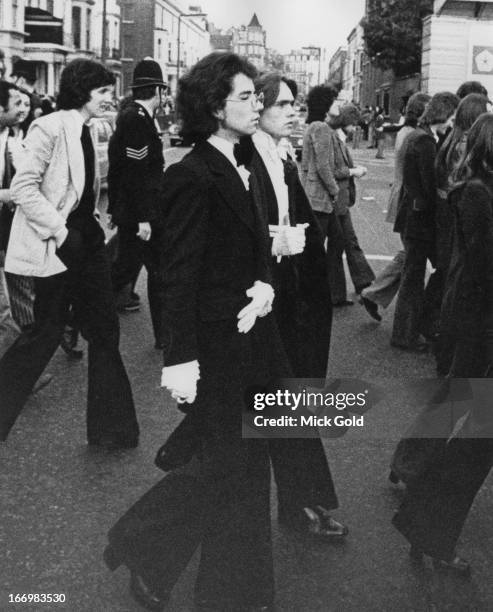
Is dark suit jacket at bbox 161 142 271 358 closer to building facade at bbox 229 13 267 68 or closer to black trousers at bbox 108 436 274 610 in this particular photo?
black trousers at bbox 108 436 274 610

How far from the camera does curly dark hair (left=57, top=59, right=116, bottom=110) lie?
4477 millimetres

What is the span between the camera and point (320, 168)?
7.96 meters

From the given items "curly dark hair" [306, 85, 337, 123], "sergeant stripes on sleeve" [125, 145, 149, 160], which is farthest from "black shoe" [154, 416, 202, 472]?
"curly dark hair" [306, 85, 337, 123]

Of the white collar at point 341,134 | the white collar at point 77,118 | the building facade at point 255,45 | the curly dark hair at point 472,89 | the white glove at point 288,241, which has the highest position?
the building facade at point 255,45

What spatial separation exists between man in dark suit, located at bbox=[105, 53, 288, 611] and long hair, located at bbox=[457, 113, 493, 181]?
42.0 inches

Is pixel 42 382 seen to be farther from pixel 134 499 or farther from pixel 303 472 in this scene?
pixel 303 472

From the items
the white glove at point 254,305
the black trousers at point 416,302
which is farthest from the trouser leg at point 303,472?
the black trousers at point 416,302

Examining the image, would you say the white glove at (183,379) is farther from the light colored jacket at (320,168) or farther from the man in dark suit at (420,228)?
the light colored jacket at (320,168)

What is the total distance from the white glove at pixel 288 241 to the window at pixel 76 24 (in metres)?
70.5

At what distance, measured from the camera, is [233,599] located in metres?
3.00

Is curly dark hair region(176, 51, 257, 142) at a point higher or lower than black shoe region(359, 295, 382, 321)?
higher

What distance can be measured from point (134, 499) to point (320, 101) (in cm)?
459

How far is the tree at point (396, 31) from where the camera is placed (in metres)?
45.3

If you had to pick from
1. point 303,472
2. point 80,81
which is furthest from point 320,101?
point 303,472
